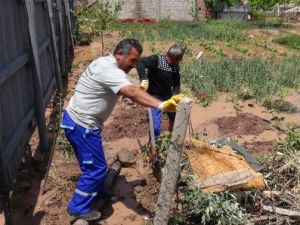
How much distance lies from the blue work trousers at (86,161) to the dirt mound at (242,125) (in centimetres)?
328

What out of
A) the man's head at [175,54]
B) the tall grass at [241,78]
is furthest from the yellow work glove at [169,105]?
the tall grass at [241,78]

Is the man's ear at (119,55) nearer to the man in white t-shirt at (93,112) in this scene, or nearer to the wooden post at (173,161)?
the man in white t-shirt at (93,112)

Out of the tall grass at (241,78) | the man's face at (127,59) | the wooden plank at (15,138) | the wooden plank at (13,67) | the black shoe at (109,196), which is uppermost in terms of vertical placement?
the man's face at (127,59)

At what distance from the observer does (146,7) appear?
25.3m

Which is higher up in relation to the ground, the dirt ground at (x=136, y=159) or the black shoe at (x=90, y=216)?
the black shoe at (x=90, y=216)

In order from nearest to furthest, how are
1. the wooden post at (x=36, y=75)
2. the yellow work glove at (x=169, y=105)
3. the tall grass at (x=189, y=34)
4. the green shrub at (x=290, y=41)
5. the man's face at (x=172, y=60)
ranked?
1. the yellow work glove at (x=169, y=105)
2. the wooden post at (x=36, y=75)
3. the man's face at (x=172, y=60)
4. the tall grass at (x=189, y=34)
5. the green shrub at (x=290, y=41)

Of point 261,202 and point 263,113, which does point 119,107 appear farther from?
point 261,202

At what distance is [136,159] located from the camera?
19.0 feet

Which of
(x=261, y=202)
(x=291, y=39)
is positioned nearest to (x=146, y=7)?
(x=291, y=39)

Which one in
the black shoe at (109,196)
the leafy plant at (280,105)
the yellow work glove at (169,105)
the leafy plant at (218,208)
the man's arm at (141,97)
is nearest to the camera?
the yellow work glove at (169,105)

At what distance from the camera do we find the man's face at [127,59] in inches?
151

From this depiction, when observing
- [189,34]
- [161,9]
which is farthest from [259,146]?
[161,9]

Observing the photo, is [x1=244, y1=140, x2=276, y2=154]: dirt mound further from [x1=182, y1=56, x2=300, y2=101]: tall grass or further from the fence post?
the fence post

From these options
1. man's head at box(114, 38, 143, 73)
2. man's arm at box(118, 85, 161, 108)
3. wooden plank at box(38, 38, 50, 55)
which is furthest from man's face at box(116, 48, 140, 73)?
wooden plank at box(38, 38, 50, 55)
